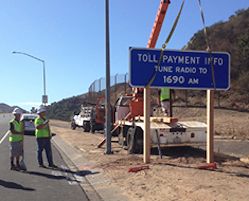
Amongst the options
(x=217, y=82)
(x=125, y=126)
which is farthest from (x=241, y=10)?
(x=217, y=82)

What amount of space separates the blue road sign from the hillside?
13.5 metres

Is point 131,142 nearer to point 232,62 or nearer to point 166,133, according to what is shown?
point 166,133

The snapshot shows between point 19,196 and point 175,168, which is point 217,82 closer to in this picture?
point 175,168

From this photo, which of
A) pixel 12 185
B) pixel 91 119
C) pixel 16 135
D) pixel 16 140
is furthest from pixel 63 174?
pixel 91 119

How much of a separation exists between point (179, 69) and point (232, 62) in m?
41.5

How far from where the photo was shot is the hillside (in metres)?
44.7

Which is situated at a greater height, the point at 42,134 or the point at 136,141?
the point at 42,134

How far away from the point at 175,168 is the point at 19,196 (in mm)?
4592

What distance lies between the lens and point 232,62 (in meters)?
54.9

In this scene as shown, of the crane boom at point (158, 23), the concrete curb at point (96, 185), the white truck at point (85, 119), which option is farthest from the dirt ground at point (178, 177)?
the white truck at point (85, 119)

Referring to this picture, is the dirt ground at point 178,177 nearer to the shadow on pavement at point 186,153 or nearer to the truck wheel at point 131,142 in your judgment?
the shadow on pavement at point 186,153

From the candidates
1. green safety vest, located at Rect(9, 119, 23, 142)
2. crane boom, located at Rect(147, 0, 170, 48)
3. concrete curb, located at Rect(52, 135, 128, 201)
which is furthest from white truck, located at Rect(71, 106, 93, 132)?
green safety vest, located at Rect(9, 119, 23, 142)

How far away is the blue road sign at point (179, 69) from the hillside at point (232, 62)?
1352cm

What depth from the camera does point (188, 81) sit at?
1484 centimetres
